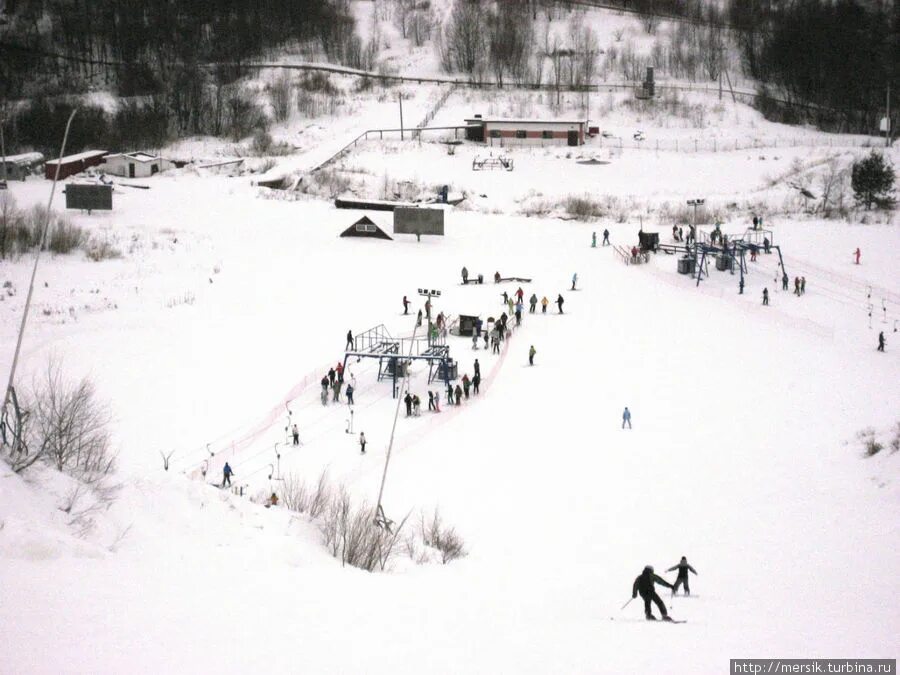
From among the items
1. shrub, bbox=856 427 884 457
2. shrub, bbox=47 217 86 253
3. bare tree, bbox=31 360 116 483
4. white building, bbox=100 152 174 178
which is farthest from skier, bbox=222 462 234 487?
white building, bbox=100 152 174 178

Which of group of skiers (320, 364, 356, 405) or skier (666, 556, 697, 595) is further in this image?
group of skiers (320, 364, 356, 405)

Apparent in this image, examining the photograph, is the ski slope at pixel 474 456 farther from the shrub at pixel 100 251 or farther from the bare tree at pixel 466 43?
the bare tree at pixel 466 43

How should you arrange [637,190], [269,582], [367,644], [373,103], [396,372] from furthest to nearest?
1. [373,103]
2. [637,190]
3. [396,372]
4. [269,582]
5. [367,644]

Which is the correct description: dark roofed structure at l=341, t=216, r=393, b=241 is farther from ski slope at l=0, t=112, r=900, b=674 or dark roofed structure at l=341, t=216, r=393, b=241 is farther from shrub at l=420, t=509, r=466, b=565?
shrub at l=420, t=509, r=466, b=565

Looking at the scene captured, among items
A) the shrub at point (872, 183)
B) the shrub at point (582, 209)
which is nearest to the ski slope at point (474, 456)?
the shrub at point (582, 209)

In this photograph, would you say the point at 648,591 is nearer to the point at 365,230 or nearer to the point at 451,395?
the point at 451,395

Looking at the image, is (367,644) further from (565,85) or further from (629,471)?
(565,85)

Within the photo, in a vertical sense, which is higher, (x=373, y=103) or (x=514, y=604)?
(x=373, y=103)

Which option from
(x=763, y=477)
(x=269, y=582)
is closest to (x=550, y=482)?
(x=763, y=477)
